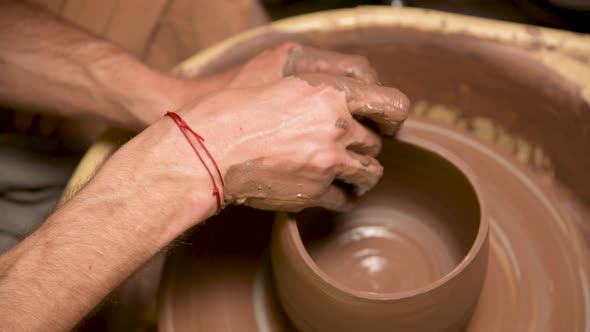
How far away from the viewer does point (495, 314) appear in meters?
1.00

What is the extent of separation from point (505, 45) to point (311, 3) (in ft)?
4.45

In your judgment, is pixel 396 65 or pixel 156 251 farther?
pixel 396 65

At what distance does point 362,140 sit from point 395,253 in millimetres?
319

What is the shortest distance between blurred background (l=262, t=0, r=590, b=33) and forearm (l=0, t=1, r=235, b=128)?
138 centimetres

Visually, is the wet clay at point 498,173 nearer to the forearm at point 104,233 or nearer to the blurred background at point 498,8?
the forearm at point 104,233

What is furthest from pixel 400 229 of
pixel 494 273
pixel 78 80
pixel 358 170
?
pixel 78 80

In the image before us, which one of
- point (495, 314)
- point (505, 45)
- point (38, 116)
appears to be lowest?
point (495, 314)

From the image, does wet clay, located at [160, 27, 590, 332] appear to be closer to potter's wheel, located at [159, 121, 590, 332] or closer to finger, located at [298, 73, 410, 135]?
potter's wheel, located at [159, 121, 590, 332]

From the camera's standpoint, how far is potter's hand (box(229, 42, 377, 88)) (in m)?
0.95

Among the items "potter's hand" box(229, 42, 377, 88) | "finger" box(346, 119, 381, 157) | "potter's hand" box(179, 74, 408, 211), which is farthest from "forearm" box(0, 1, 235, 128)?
"finger" box(346, 119, 381, 157)

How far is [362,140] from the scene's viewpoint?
0.92 meters

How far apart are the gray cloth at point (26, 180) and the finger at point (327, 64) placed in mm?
596

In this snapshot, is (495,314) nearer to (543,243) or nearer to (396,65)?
(543,243)

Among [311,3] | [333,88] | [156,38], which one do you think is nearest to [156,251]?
[333,88]
